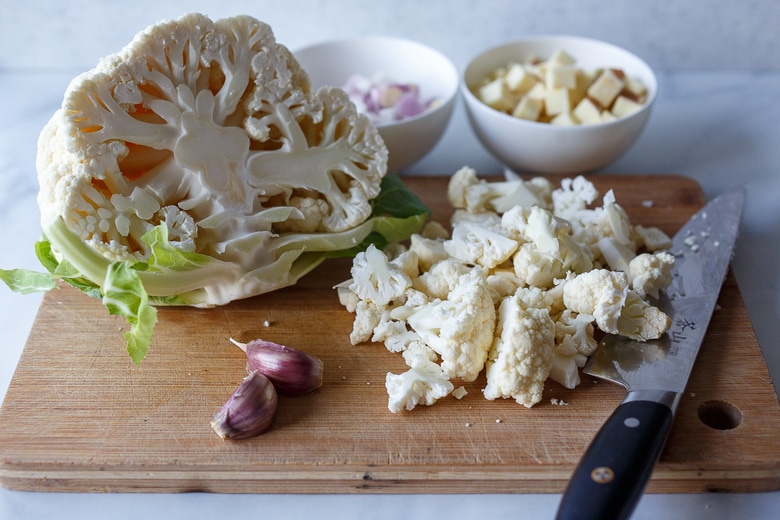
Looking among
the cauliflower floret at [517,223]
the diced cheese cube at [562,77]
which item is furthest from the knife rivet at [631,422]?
the diced cheese cube at [562,77]

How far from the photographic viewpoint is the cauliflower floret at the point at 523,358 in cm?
151

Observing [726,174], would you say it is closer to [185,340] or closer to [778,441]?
[778,441]

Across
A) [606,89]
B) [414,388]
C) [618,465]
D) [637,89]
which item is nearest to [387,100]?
[606,89]

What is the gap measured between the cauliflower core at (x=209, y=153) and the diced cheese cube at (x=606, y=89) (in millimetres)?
740

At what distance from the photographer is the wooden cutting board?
4.76 feet

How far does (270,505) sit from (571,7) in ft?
6.34

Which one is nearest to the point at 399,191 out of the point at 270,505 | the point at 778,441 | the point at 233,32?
the point at 233,32

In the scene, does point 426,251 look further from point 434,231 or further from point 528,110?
point 528,110

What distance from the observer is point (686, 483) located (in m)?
1.47

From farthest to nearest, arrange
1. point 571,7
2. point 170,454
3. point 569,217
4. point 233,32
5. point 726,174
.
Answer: point 571,7 < point 726,174 < point 569,217 < point 233,32 < point 170,454

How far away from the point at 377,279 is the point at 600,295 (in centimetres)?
46

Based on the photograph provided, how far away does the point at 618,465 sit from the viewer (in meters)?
1.29

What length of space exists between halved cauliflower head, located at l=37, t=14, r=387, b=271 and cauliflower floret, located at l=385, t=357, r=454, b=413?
1.39 ft

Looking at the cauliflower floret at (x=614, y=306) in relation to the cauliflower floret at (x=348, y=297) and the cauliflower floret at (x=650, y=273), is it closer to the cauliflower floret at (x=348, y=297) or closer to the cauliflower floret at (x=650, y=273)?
the cauliflower floret at (x=650, y=273)
